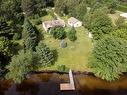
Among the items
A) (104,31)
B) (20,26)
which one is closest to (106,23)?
(104,31)

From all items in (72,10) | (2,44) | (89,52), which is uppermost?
(72,10)

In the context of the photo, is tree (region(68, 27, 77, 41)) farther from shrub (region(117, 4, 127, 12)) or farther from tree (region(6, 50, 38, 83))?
shrub (region(117, 4, 127, 12))

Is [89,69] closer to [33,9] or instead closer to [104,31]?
[104,31]

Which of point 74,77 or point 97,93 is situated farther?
point 74,77

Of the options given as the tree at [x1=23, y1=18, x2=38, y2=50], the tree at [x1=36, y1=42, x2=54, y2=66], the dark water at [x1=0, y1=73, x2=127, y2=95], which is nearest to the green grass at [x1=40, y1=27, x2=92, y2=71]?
the tree at [x1=36, y1=42, x2=54, y2=66]

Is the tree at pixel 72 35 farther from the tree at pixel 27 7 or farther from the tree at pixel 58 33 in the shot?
the tree at pixel 27 7

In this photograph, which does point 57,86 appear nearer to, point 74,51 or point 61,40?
point 74,51
